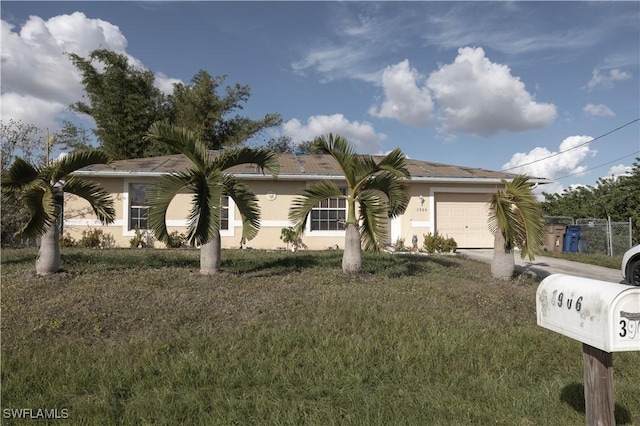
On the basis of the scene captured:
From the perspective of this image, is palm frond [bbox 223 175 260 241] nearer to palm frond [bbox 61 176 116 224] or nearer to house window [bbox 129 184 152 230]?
palm frond [bbox 61 176 116 224]

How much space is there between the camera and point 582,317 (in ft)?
9.16

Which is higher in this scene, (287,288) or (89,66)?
(89,66)

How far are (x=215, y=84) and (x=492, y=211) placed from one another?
22.7 m

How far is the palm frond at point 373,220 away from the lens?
8.09 metres

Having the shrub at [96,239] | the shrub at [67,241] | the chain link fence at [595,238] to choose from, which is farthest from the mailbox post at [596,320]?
the chain link fence at [595,238]

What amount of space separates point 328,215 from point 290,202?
140 centimetres

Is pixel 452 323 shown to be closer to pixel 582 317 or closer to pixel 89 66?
pixel 582 317

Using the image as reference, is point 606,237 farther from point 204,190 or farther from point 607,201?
point 204,190

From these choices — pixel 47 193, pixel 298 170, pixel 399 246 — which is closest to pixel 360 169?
pixel 47 193

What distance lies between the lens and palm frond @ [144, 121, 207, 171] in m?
7.87

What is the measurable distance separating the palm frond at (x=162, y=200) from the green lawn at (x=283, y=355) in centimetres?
95

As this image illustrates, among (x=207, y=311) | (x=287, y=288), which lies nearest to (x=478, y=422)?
(x=207, y=311)

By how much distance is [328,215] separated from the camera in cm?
1523

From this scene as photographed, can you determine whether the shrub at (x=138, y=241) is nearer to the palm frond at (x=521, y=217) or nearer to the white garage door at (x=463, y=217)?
the white garage door at (x=463, y=217)
